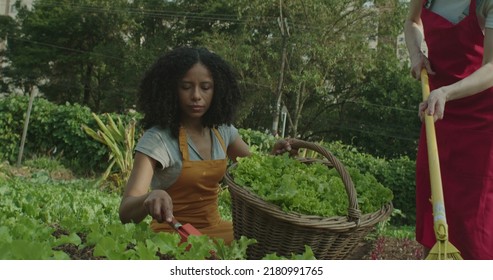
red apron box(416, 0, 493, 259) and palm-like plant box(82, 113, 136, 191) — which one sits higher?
red apron box(416, 0, 493, 259)

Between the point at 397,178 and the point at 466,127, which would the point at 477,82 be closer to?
the point at 466,127

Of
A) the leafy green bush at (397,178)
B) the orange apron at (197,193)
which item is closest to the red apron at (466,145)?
the orange apron at (197,193)

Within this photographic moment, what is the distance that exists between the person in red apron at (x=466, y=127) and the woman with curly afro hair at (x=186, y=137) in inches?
22.7

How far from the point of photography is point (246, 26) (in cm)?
2372

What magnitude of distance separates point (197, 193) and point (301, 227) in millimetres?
749

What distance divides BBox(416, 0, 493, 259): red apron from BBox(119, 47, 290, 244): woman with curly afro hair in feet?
1.89

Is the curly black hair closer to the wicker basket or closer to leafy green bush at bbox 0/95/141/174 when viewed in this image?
the wicker basket

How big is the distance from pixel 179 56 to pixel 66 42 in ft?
92.8

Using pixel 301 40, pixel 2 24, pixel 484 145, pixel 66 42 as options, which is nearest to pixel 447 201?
pixel 484 145

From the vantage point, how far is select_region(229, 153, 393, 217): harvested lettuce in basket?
1526 mm

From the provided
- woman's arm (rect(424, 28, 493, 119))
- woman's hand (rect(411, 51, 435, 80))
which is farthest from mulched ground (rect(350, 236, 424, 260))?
woman's arm (rect(424, 28, 493, 119))

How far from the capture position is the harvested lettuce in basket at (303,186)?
153 centimetres

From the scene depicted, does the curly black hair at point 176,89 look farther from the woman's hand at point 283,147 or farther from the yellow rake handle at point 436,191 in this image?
the yellow rake handle at point 436,191

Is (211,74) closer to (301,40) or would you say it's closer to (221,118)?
(221,118)
